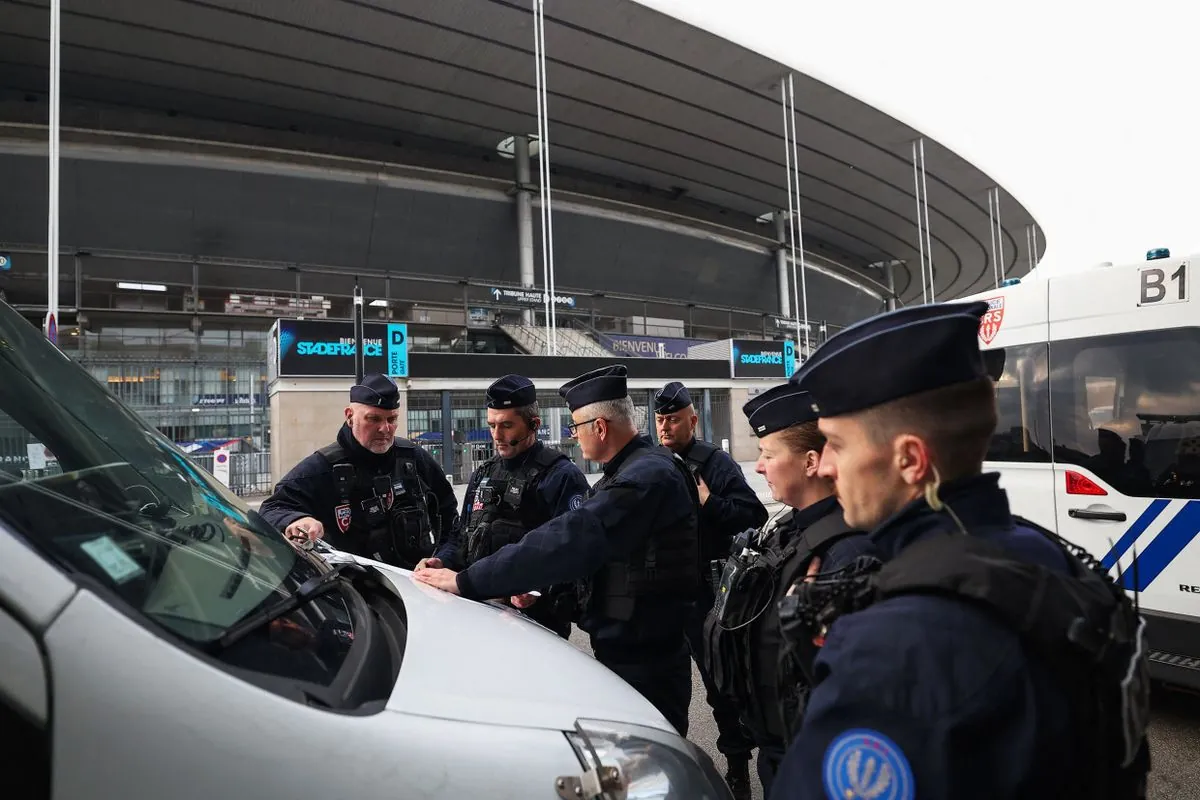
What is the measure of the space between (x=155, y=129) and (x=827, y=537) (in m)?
25.5

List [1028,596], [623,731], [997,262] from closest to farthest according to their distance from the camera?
[1028,596], [623,731], [997,262]

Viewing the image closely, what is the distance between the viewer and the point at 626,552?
229 cm

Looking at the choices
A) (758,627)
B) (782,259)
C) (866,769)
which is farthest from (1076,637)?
(782,259)

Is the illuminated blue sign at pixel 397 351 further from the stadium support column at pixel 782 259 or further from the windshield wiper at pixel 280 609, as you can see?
the stadium support column at pixel 782 259

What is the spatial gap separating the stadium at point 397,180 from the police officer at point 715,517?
36.5ft

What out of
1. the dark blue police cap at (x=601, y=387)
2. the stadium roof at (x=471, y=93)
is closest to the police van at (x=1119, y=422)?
the dark blue police cap at (x=601, y=387)

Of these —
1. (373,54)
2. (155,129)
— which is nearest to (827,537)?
(373,54)

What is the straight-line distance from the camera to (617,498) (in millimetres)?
2248

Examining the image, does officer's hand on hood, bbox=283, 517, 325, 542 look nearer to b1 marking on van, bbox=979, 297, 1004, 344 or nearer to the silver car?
the silver car

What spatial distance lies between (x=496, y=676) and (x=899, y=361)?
3.05ft

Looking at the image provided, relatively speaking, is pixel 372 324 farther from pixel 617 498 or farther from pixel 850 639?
pixel 850 639

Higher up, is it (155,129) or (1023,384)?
(155,129)

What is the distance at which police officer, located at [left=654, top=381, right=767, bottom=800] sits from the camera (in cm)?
270

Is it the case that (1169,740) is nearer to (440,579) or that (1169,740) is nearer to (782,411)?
(782,411)
